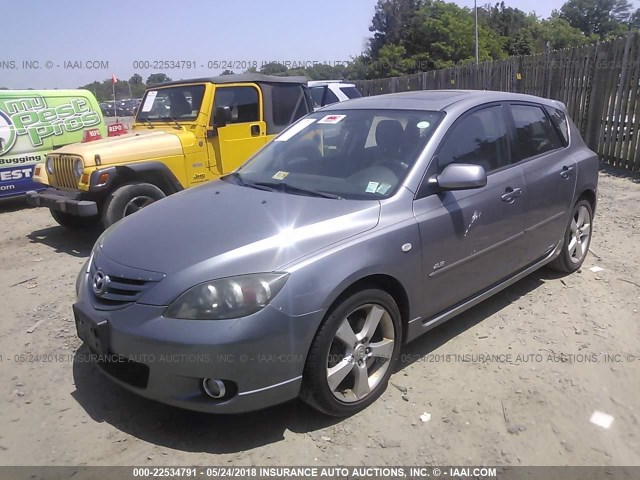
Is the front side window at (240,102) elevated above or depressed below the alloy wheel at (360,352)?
above

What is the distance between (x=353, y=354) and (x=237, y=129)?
185 inches

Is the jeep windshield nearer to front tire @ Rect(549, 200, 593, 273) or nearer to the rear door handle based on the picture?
the rear door handle

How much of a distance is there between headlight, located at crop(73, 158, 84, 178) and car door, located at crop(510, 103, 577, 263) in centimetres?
461

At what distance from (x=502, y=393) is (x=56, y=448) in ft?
8.38

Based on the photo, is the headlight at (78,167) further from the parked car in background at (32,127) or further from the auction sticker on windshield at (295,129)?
the auction sticker on windshield at (295,129)

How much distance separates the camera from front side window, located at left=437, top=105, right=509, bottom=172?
3578mm

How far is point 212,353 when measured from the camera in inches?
99.4

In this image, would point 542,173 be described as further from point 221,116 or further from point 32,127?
point 32,127

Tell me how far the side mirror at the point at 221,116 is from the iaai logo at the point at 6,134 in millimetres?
3910

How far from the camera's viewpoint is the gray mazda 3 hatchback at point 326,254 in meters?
2.60

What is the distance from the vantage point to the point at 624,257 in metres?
5.42

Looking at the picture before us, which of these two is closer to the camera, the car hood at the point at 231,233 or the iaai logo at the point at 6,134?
the car hood at the point at 231,233

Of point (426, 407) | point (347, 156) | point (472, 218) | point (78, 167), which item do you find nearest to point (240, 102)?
point (78, 167)

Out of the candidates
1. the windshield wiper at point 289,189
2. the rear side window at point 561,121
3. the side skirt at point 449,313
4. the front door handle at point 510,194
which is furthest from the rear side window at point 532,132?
the windshield wiper at point 289,189
